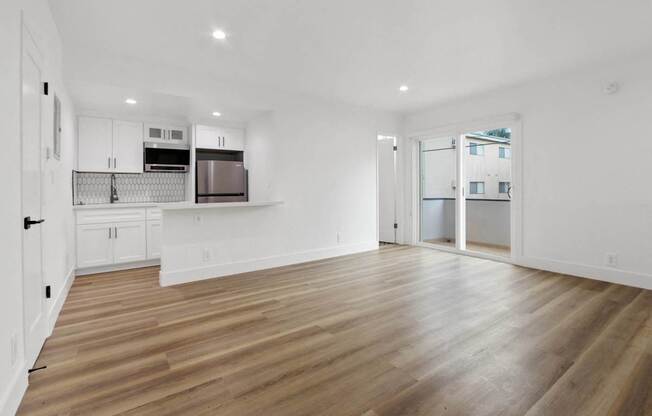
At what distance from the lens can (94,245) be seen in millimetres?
4348

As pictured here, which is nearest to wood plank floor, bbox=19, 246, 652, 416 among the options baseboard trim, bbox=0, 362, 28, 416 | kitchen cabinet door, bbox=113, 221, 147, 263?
baseboard trim, bbox=0, 362, 28, 416

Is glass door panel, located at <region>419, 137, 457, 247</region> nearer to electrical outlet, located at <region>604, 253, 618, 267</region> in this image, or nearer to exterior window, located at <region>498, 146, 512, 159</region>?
exterior window, located at <region>498, 146, 512, 159</region>

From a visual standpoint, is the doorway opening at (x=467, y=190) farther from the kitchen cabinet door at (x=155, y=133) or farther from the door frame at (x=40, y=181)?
the door frame at (x=40, y=181)

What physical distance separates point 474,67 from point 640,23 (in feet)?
4.65

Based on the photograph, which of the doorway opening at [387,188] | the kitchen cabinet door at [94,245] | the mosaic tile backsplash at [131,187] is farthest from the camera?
the doorway opening at [387,188]

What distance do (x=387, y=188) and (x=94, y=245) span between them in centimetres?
496

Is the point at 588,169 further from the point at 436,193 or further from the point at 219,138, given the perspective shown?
the point at 219,138

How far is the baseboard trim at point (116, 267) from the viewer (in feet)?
14.3

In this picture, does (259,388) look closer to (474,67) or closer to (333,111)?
(474,67)

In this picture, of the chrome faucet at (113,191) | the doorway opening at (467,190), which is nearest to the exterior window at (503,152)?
the doorway opening at (467,190)

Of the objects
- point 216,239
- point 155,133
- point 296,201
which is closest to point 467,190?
point 296,201

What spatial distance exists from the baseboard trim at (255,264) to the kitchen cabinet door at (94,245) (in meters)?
1.20

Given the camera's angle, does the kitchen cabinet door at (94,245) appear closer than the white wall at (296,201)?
No

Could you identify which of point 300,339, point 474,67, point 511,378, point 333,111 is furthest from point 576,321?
point 333,111
